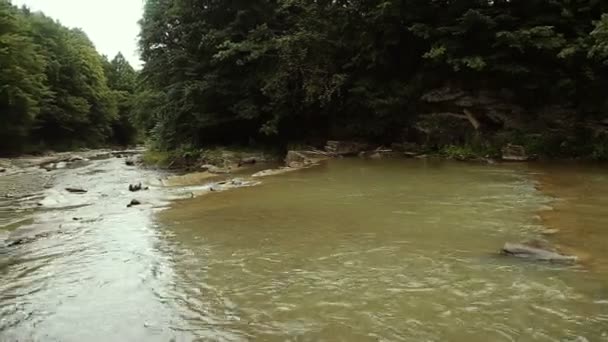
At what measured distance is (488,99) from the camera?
19.5m

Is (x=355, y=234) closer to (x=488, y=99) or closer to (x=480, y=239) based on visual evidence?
(x=480, y=239)

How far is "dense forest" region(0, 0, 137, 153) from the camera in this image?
38.7 meters

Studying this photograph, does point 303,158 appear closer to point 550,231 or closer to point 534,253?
point 550,231

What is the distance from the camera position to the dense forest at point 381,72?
→ 17141 millimetres

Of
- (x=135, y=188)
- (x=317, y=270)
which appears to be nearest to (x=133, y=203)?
(x=135, y=188)

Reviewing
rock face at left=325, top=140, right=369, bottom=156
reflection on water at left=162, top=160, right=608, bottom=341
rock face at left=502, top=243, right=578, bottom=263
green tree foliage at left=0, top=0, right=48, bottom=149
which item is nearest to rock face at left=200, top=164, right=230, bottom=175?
rock face at left=325, top=140, right=369, bottom=156

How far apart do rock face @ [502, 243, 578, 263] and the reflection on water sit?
7.2 inches

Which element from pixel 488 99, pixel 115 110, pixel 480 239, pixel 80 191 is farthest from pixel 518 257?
pixel 115 110

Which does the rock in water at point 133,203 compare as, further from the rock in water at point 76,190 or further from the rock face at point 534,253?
the rock face at point 534,253

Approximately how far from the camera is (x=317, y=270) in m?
5.95

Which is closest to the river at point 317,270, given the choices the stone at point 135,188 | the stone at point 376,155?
the stone at point 135,188

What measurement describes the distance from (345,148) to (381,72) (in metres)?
3.63

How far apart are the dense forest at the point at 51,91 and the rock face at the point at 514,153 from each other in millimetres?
34359

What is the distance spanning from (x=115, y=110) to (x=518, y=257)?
59870 millimetres
